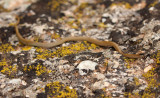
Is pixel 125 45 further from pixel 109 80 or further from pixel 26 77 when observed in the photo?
pixel 26 77

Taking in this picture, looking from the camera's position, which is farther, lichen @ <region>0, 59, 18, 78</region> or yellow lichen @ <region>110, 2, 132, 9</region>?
yellow lichen @ <region>110, 2, 132, 9</region>

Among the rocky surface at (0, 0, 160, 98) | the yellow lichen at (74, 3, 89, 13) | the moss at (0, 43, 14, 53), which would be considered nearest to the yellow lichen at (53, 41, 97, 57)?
→ the rocky surface at (0, 0, 160, 98)

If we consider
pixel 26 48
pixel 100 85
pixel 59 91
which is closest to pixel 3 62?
pixel 26 48

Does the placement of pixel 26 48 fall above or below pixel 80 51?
above

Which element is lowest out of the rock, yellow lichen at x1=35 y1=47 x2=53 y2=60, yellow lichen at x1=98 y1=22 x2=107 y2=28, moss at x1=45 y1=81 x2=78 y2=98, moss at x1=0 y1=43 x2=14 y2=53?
moss at x1=45 y1=81 x2=78 y2=98

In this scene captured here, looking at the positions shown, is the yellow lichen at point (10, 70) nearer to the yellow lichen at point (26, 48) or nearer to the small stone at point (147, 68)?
the yellow lichen at point (26, 48)

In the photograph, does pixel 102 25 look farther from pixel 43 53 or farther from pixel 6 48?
pixel 6 48

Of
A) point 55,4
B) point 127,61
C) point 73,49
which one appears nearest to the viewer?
point 127,61

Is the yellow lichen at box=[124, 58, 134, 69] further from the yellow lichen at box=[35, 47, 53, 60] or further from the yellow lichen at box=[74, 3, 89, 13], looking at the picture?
the yellow lichen at box=[74, 3, 89, 13]

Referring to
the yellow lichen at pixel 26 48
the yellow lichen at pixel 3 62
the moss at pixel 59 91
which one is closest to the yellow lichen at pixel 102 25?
the yellow lichen at pixel 26 48
